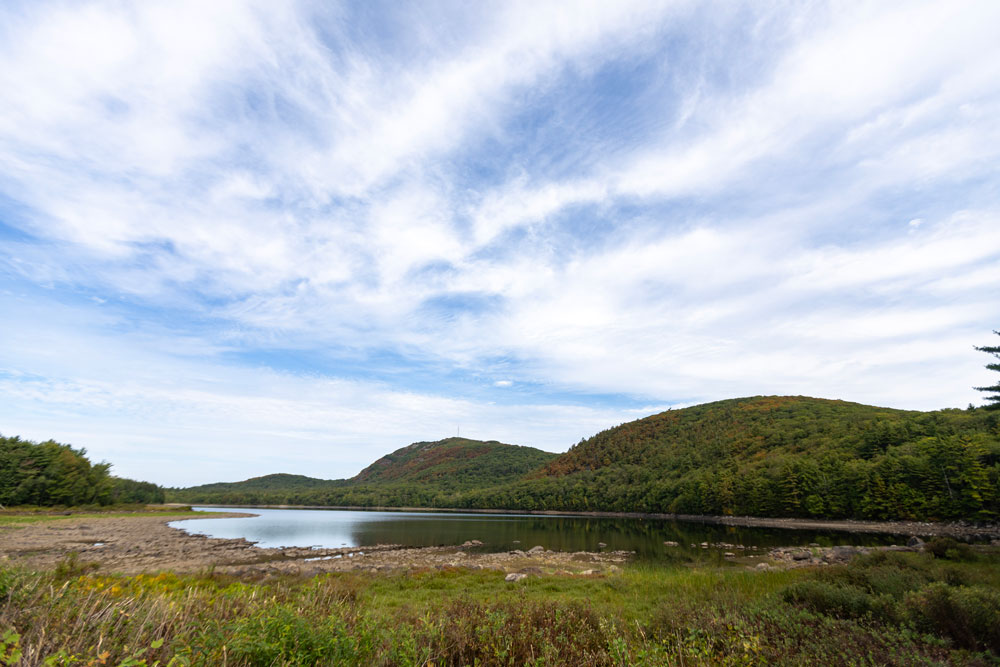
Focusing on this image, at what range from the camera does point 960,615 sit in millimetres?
7527

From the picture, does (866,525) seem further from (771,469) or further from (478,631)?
(478,631)

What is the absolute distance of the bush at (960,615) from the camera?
280 inches

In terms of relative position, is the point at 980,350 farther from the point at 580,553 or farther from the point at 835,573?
the point at 580,553

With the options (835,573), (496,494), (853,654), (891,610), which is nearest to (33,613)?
(853,654)

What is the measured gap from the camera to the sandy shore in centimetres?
2495

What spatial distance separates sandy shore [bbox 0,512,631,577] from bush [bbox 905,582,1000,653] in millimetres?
17297

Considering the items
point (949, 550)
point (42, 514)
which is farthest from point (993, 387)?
point (42, 514)

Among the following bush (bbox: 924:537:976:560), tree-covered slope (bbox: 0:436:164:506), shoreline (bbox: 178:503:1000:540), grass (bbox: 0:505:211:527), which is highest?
tree-covered slope (bbox: 0:436:164:506)

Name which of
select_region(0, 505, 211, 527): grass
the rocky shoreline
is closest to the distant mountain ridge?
the rocky shoreline

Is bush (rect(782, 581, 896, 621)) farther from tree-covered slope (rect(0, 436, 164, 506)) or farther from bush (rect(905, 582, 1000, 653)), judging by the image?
tree-covered slope (rect(0, 436, 164, 506))

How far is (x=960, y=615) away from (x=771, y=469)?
8261 centimetres

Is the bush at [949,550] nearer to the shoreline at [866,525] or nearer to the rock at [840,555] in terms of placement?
the rock at [840,555]

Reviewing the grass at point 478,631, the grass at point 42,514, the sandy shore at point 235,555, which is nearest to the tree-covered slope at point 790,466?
the sandy shore at point 235,555

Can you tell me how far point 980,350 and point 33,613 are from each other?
42481 millimetres
